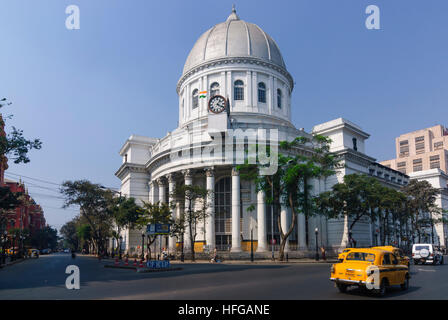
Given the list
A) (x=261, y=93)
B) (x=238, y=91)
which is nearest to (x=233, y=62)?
(x=238, y=91)

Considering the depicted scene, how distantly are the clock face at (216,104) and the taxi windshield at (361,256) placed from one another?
114 ft

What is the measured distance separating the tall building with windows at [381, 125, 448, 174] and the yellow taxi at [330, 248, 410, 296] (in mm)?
115475

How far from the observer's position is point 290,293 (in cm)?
1370

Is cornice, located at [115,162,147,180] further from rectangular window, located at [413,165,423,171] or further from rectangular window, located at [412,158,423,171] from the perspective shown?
rectangular window, located at [412,158,423,171]

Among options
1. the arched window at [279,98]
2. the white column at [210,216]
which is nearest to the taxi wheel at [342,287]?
the white column at [210,216]

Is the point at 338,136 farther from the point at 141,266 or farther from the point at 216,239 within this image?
the point at 141,266

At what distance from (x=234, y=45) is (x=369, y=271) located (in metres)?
46.4

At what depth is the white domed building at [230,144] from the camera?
147 ft

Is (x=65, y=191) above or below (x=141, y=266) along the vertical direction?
above

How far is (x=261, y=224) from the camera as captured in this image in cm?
4300

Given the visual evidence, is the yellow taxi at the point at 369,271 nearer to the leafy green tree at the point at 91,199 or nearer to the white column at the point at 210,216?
the white column at the point at 210,216


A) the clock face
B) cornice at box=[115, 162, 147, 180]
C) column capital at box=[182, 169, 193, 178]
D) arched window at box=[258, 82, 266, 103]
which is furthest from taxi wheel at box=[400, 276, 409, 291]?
cornice at box=[115, 162, 147, 180]
